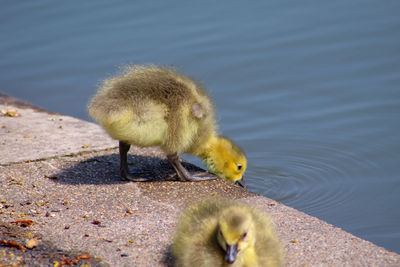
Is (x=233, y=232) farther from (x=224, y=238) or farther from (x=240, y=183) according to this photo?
(x=240, y=183)

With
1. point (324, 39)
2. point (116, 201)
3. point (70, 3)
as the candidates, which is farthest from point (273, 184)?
point (70, 3)

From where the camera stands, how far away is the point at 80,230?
171 inches

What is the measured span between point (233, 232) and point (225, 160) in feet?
7.96

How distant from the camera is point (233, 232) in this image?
329cm

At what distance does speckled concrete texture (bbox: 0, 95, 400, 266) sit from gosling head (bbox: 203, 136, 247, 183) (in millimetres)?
251

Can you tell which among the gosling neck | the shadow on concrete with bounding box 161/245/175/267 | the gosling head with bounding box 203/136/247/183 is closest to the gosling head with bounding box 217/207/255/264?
the shadow on concrete with bounding box 161/245/175/267

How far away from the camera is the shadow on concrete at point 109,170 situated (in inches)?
211

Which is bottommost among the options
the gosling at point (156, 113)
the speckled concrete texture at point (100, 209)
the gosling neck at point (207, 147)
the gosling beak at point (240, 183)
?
the gosling beak at point (240, 183)

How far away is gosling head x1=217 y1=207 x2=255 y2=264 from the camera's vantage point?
3.29 meters

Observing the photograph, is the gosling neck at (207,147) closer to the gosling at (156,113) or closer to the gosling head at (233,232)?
the gosling at (156,113)

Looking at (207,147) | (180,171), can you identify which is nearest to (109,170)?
(180,171)

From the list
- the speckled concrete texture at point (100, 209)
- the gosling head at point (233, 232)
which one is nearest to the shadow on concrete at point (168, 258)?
the speckled concrete texture at point (100, 209)

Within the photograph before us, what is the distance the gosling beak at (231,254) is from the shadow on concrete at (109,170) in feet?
7.17

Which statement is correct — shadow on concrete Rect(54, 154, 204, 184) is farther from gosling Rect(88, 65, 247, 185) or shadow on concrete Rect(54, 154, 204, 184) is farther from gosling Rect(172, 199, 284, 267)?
gosling Rect(172, 199, 284, 267)
